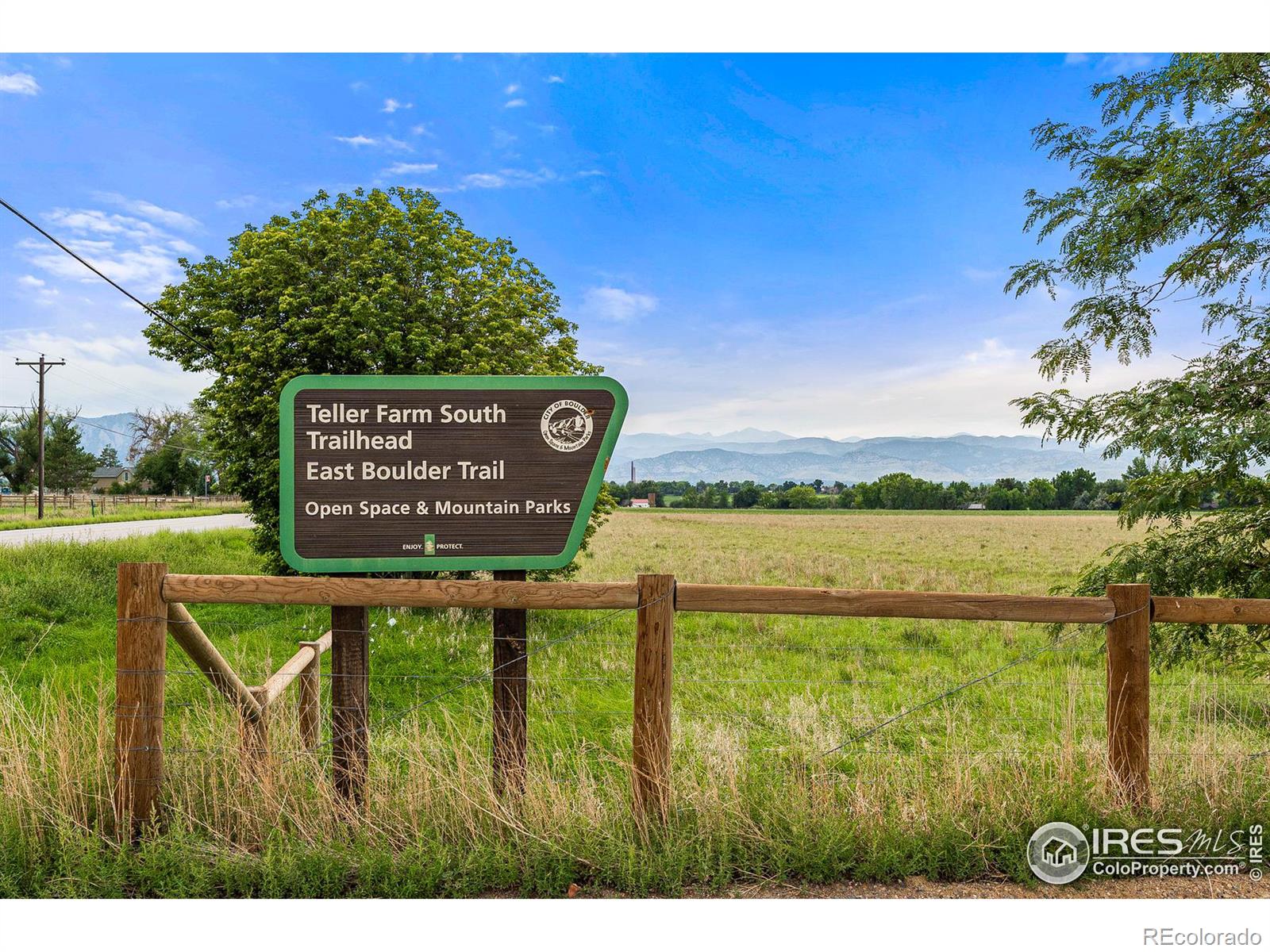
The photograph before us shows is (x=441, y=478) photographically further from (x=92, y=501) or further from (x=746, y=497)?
(x=746, y=497)

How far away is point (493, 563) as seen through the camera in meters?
4.15

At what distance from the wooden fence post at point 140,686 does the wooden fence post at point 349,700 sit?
34.6 inches

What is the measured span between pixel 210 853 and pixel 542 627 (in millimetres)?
8604

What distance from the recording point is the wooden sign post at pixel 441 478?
4.13m

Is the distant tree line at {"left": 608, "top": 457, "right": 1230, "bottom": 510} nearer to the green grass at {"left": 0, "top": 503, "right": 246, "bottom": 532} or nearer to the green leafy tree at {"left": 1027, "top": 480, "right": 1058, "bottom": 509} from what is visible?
the green leafy tree at {"left": 1027, "top": 480, "right": 1058, "bottom": 509}

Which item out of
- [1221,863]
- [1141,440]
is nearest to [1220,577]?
[1141,440]

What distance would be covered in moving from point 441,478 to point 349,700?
1437 millimetres

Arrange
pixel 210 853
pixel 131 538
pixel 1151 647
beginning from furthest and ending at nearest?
pixel 131 538 < pixel 1151 647 < pixel 210 853

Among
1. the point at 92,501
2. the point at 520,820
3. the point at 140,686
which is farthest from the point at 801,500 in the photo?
the point at 140,686

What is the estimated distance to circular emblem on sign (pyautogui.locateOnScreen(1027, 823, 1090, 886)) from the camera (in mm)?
3629

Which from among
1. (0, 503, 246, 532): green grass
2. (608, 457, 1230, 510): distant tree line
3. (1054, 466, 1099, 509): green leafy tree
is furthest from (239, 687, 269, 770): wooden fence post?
(1054, 466, 1099, 509): green leafy tree

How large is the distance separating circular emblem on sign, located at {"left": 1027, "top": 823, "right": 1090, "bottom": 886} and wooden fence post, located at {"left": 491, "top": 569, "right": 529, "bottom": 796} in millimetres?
2764

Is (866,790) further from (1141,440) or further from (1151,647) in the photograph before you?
(1151,647)

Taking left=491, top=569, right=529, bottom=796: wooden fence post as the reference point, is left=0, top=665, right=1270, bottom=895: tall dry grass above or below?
below
